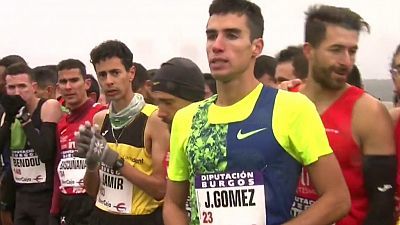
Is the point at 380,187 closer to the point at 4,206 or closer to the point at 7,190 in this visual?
the point at 7,190

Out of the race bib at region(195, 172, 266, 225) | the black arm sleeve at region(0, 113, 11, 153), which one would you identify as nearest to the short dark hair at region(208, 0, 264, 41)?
the race bib at region(195, 172, 266, 225)

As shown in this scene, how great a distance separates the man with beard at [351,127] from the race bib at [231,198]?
441 mm

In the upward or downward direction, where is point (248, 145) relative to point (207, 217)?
upward

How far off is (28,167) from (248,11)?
3789mm

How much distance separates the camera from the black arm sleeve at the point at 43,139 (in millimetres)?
5953

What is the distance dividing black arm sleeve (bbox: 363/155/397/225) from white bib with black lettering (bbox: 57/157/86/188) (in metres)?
2.88

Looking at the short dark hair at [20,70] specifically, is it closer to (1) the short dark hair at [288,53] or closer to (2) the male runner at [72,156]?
(2) the male runner at [72,156]

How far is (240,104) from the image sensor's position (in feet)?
9.88

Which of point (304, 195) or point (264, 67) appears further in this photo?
point (264, 67)

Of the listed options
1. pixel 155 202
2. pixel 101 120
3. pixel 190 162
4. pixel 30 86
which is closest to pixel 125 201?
pixel 155 202

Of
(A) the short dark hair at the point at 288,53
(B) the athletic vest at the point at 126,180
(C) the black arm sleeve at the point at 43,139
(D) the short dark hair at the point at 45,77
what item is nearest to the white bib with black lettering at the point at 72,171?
(C) the black arm sleeve at the point at 43,139

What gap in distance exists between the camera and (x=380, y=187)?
129 inches

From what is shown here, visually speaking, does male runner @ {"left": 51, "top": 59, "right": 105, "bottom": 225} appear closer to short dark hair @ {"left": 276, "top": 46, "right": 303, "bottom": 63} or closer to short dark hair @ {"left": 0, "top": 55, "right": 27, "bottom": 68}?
short dark hair @ {"left": 276, "top": 46, "right": 303, "bottom": 63}

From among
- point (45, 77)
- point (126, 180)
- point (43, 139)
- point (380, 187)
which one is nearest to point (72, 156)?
point (43, 139)
